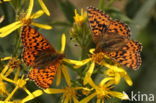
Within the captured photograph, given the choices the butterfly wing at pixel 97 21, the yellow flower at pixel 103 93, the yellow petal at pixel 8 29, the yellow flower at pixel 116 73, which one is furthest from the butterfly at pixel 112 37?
the yellow petal at pixel 8 29

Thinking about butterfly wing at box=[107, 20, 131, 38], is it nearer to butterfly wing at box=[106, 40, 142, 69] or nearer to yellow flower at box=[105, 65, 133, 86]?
butterfly wing at box=[106, 40, 142, 69]

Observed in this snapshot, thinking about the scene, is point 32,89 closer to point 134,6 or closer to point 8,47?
point 8,47

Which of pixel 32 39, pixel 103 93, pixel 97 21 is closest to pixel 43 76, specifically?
pixel 32 39

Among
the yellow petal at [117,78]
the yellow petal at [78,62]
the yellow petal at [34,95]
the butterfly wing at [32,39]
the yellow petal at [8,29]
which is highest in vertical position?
the yellow petal at [8,29]

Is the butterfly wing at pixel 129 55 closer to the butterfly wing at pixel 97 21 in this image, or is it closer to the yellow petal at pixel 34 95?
the butterfly wing at pixel 97 21

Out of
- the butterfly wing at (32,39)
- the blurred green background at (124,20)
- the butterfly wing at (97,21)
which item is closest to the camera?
the butterfly wing at (32,39)

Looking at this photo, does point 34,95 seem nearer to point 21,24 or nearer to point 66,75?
point 66,75

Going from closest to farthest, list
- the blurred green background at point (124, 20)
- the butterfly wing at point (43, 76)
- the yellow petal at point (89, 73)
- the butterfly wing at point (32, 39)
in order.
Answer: the butterfly wing at point (43, 76) → the butterfly wing at point (32, 39) → the yellow petal at point (89, 73) → the blurred green background at point (124, 20)
